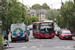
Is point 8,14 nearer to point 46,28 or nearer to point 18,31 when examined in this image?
point 18,31

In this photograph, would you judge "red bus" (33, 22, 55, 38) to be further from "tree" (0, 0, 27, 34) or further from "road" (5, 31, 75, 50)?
"road" (5, 31, 75, 50)

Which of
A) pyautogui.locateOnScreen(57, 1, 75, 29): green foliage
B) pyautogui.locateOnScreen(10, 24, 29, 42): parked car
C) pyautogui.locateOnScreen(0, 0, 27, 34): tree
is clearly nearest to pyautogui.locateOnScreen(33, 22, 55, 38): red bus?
pyautogui.locateOnScreen(0, 0, 27, 34): tree

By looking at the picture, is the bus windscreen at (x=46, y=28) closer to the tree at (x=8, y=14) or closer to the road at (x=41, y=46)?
the tree at (x=8, y=14)

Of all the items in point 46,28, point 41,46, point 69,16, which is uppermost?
point 69,16

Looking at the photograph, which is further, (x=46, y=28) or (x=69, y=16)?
(x=69, y=16)

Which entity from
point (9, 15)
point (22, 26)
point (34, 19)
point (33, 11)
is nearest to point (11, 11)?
point (9, 15)

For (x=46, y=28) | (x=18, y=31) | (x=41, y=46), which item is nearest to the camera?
(x=41, y=46)

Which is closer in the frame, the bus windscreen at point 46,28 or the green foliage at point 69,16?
the bus windscreen at point 46,28

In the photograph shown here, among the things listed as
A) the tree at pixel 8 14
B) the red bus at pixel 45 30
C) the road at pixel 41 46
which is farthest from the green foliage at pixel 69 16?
the road at pixel 41 46

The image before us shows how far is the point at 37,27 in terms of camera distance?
36.8 metres

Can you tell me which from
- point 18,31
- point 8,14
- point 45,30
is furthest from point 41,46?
point 45,30

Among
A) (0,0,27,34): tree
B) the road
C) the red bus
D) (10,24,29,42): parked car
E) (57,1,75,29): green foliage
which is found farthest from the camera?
(57,1,75,29): green foliage

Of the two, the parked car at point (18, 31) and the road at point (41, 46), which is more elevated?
the parked car at point (18, 31)

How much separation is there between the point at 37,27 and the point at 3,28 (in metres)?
6.25
